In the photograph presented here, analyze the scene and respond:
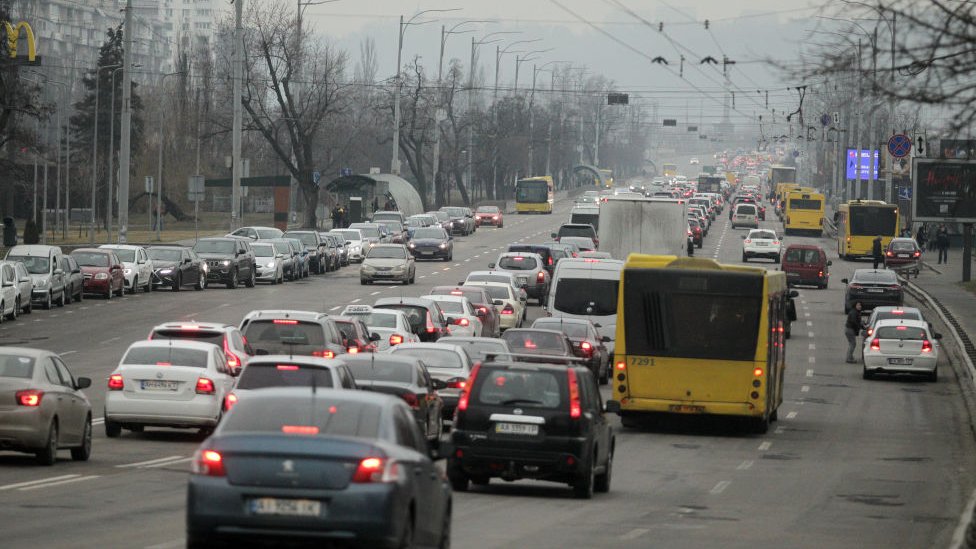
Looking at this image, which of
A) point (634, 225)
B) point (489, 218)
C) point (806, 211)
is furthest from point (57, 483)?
point (489, 218)

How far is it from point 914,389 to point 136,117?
3402 inches

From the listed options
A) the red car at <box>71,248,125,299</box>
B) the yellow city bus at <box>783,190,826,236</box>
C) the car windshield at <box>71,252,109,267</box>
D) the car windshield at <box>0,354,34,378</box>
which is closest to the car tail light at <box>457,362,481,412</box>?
the car windshield at <box>0,354,34,378</box>

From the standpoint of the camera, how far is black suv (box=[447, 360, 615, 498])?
1875 centimetres

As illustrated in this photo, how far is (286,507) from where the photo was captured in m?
10.4

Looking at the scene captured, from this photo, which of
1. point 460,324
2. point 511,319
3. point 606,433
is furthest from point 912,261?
point 606,433

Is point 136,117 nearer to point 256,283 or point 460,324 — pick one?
point 256,283

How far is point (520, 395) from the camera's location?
18969 millimetres

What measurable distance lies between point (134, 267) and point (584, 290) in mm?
19721

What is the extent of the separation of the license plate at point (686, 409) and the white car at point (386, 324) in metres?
7.73

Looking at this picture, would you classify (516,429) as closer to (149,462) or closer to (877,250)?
(149,462)

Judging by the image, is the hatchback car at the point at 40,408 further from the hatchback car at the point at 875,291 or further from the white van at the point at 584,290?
the hatchback car at the point at 875,291

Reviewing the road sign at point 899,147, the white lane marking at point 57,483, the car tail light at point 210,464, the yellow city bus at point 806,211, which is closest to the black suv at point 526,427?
the white lane marking at point 57,483

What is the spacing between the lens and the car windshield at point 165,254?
58487 mm

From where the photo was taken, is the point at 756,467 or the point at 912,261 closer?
the point at 756,467
